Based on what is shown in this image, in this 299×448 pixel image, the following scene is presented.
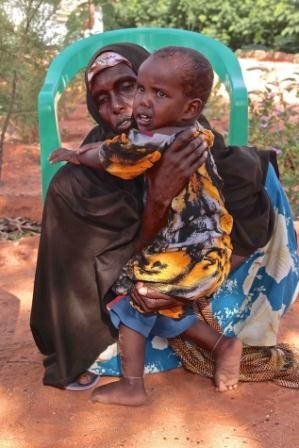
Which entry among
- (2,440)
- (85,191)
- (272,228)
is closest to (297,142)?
(272,228)

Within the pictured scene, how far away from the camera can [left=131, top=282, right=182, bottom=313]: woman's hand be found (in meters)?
2.57

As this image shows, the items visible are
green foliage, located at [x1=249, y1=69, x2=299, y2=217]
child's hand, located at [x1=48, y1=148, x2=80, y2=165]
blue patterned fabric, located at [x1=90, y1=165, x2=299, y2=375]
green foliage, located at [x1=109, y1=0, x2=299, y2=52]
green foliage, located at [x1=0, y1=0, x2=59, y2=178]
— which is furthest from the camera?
green foliage, located at [x1=109, y1=0, x2=299, y2=52]

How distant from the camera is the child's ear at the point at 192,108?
241 centimetres

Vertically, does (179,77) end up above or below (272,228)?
above

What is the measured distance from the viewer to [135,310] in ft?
8.85

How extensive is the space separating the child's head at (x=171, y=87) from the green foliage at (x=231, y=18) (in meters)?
12.8

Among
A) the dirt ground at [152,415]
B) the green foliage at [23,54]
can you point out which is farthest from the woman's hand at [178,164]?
the green foliage at [23,54]

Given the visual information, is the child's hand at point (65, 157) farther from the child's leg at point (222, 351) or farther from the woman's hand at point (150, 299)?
the child's leg at point (222, 351)

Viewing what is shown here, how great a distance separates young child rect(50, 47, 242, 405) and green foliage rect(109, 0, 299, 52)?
12695 mm

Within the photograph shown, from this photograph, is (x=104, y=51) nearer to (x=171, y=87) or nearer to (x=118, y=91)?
Result: (x=118, y=91)

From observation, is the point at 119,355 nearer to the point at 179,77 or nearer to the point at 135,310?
the point at 135,310

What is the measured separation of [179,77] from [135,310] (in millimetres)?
863

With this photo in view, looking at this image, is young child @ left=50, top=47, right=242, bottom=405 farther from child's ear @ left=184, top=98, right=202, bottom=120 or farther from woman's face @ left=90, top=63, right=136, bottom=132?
woman's face @ left=90, top=63, right=136, bottom=132

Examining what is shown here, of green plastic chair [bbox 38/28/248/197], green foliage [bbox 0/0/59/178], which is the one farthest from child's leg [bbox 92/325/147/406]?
green foliage [bbox 0/0/59/178]
